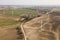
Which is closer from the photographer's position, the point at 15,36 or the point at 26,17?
the point at 15,36

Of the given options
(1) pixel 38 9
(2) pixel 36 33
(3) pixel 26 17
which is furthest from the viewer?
(1) pixel 38 9

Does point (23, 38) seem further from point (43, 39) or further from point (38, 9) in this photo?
point (38, 9)

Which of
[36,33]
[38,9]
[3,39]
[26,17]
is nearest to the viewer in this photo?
[3,39]

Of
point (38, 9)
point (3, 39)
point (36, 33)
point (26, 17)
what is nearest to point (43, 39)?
point (36, 33)

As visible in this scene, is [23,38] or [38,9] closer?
[23,38]

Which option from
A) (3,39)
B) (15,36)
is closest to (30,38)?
(15,36)

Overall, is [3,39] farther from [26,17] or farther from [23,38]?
[26,17]

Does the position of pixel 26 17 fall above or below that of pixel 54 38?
above

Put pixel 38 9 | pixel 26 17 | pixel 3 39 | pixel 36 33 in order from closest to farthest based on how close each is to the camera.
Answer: pixel 3 39 < pixel 36 33 < pixel 26 17 < pixel 38 9

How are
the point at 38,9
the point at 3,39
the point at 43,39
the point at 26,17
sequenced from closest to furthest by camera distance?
the point at 3,39 → the point at 43,39 → the point at 26,17 → the point at 38,9
